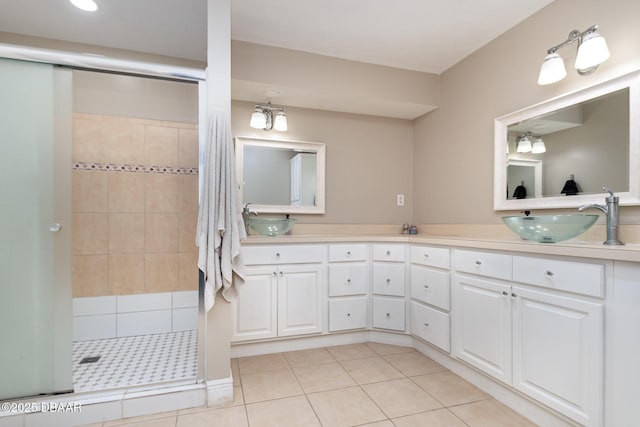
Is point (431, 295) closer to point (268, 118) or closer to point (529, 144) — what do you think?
point (529, 144)

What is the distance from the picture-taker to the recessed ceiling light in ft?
6.37

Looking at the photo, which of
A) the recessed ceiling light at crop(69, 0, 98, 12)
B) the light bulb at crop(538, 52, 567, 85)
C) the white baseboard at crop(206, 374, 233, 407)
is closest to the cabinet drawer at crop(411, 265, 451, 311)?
the light bulb at crop(538, 52, 567, 85)

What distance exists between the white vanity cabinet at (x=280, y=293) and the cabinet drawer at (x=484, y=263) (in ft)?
3.30

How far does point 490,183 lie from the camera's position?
230 centimetres

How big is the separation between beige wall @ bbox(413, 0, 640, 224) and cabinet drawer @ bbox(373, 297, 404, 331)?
0.88 meters

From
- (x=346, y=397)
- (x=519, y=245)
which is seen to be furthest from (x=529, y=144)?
(x=346, y=397)

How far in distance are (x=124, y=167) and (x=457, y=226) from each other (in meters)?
2.84

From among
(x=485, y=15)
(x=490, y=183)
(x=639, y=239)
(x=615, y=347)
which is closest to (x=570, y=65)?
(x=485, y=15)

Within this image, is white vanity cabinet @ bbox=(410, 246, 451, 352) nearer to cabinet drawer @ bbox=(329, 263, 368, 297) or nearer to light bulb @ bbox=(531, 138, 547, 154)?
cabinet drawer @ bbox=(329, 263, 368, 297)

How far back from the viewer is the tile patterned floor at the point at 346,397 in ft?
5.03

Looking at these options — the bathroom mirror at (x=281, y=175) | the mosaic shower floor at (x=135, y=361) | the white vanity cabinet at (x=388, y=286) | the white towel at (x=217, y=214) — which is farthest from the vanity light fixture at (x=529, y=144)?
the mosaic shower floor at (x=135, y=361)

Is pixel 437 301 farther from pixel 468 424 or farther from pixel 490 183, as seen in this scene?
pixel 490 183

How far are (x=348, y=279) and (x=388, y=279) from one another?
0.32m

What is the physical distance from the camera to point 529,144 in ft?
6.68
